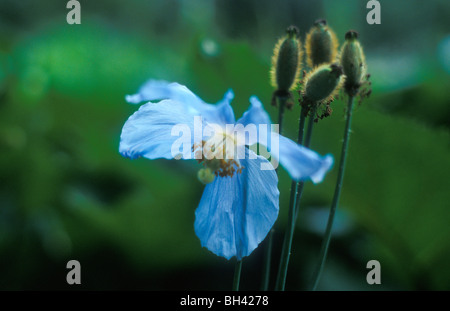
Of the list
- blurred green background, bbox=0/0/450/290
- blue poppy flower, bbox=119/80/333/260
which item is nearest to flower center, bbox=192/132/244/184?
blue poppy flower, bbox=119/80/333/260

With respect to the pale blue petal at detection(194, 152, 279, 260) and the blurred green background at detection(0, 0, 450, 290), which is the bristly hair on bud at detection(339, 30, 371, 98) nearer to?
the pale blue petal at detection(194, 152, 279, 260)

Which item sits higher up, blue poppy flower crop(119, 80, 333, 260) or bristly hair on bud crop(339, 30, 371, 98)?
bristly hair on bud crop(339, 30, 371, 98)

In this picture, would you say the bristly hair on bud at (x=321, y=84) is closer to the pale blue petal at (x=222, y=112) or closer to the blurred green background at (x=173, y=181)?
the pale blue petal at (x=222, y=112)

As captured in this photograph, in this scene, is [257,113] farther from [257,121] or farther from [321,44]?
[321,44]

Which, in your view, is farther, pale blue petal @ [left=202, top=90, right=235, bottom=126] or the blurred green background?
the blurred green background

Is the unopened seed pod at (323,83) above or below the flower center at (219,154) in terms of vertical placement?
above

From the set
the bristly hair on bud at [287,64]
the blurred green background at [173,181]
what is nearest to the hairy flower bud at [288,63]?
the bristly hair on bud at [287,64]
